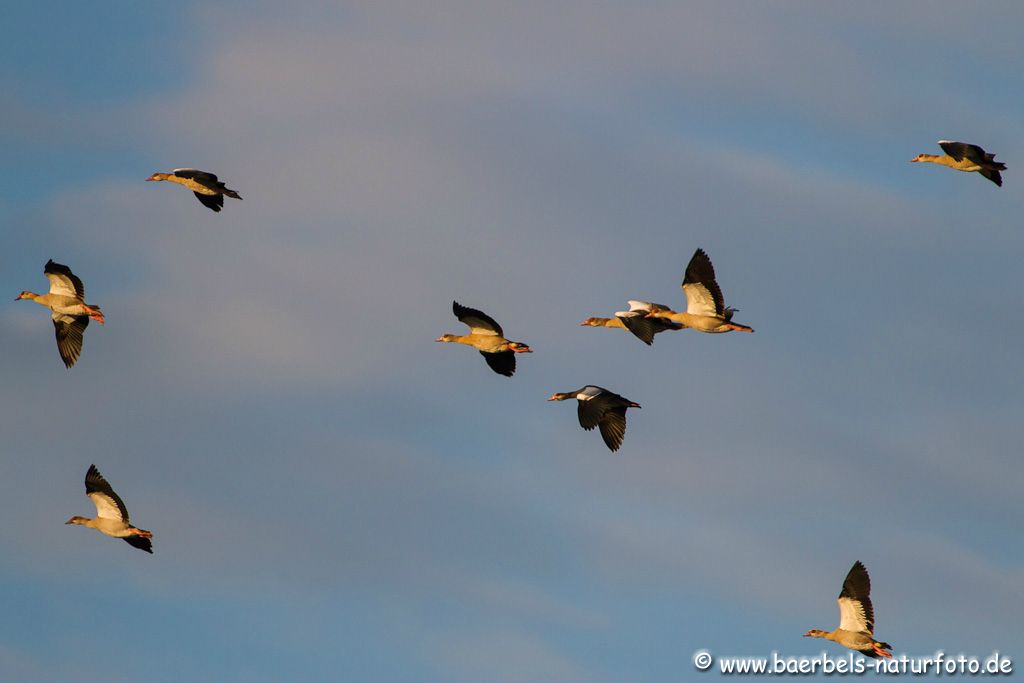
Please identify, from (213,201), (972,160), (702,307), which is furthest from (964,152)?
(213,201)

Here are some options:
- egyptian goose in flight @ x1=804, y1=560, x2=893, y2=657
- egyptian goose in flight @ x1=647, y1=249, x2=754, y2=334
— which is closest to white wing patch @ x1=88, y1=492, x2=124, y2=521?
egyptian goose in flight @ x1=647, y1=249, x2=754, y2=334

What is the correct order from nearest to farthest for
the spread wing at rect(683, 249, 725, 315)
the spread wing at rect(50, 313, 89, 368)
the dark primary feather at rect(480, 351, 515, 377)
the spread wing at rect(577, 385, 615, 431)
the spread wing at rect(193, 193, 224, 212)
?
the spread wing at rect(683, 249, 725, 315)
the spread wing at rect(577, 385, 615, 431)
the dark primary feather at rect(480, 351, 515, 377)
the spread wing at rect(193, 193, 224, 212)
the spread wing at rect(50, 313, 89, 368)

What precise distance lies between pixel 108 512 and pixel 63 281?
22.9ft

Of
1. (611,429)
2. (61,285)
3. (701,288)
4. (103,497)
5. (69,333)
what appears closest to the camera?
(701,288)

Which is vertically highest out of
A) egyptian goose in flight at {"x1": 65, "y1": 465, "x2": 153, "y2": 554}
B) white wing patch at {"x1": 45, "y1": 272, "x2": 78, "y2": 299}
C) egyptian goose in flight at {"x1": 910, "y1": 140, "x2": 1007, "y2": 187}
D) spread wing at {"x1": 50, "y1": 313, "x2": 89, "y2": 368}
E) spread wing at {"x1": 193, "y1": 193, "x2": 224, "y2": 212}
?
egyptian goose in flight at {"x1": 910, "y1": 140, "x2": 1007, "y2": 187}

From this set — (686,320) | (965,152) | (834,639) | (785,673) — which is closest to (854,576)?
(834,639)

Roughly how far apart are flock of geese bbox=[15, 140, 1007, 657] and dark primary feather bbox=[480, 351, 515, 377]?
0.09 feet

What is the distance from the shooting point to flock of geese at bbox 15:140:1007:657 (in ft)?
160

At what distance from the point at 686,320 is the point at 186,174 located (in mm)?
15252

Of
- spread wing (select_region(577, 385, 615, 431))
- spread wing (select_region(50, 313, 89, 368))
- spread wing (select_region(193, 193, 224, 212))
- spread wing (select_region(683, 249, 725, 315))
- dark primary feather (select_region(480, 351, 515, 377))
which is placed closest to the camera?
spread wing (select_region(683, 249, 725, 315))

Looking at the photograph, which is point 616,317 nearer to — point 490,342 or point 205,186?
point 490,342

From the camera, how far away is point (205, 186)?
52938mm

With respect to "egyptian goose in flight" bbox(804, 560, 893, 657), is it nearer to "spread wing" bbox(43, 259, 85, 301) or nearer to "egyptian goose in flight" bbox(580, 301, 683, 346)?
"egyptian goose in flight" bbox(580, 301, 683, 346)

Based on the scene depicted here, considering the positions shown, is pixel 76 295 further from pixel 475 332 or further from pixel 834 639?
pixel 834 639
